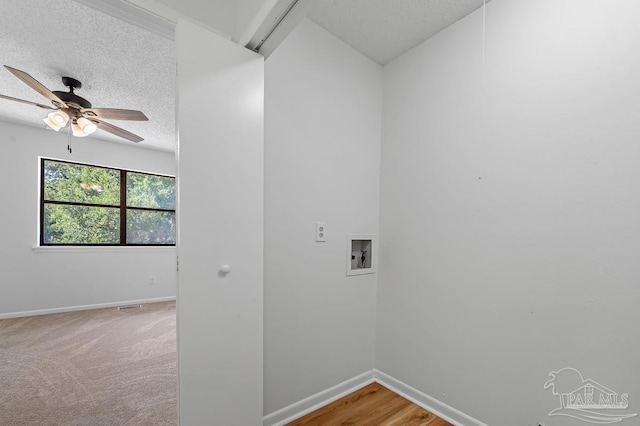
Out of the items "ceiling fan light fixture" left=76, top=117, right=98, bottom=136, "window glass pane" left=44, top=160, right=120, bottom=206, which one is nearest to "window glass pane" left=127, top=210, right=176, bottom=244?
"window glass pane" left=44, top=160, right=120, bottom=206

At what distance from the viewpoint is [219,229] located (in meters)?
1.19

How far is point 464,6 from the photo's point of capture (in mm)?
1562

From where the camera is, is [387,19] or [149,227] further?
[149,227]

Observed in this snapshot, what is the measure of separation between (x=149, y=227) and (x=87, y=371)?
287cm

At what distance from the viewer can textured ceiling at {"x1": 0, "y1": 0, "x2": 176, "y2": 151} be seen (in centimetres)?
172

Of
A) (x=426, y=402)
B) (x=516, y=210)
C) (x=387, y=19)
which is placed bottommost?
(x=426, y=402)

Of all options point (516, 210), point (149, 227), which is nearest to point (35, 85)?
point (149, 227)

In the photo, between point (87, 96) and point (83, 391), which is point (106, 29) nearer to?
point (87, 96)

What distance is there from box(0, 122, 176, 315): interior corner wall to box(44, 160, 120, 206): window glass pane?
0.43ft

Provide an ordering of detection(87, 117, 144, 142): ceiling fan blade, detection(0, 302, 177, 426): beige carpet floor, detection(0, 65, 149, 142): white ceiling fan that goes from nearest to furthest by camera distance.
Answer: detection(0, 302, 177, 426): beige carpet floor → detection(0, 65, 149, 142): white ceiling fan → detection(87, 117, 144, 142): ceiling fan blade

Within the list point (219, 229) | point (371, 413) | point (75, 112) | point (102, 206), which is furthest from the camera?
A: point (102, 206)

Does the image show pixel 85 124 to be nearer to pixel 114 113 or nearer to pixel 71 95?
pixel 71 95

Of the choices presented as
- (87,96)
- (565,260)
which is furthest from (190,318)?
(87,96)

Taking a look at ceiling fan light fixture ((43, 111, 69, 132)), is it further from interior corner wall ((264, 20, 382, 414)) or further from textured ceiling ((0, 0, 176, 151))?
interior corner wall ((264, 20, 382, 414))
